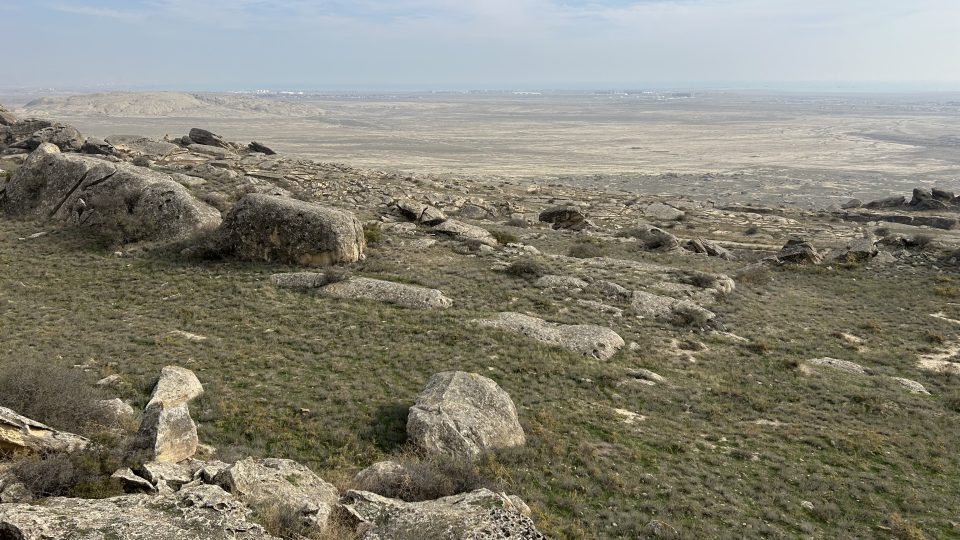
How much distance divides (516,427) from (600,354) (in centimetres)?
682

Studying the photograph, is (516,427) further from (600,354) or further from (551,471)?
(600,354)

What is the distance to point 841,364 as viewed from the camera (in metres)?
20.7

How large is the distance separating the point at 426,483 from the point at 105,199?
29.0 m

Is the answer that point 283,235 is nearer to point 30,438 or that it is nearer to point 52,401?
point 52,401

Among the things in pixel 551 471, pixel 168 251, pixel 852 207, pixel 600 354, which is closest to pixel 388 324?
pixel 600 354

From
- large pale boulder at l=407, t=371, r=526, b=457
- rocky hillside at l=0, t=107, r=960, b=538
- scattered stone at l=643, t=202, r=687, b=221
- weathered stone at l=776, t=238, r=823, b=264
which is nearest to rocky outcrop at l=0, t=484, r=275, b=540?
rocky hillside at l=0, t=107, r=960, b=538

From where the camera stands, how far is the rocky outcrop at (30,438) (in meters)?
8.07

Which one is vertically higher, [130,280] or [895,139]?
[895,139]

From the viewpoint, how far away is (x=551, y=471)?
1220cm

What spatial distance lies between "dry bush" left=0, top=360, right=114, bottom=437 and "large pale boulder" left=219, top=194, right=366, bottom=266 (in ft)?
50.5

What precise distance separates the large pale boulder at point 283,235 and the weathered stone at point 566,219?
72.8 feet

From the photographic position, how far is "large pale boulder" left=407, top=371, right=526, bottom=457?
40.7ft

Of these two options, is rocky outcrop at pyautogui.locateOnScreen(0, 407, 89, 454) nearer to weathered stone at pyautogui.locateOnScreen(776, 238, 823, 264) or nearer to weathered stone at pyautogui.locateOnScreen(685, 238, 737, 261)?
weathered stone at pyautogui.locateOnScreen(685, 238, 737, 261)

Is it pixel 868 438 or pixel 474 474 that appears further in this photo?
pixel 868 438
